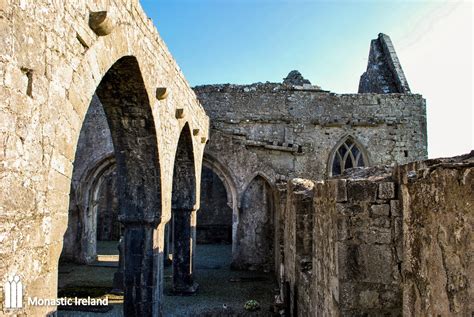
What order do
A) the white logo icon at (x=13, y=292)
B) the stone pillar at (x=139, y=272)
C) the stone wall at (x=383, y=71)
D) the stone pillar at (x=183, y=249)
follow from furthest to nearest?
the stone wall at (x=383, y=71) < the stone pillar at (x=183, y=249) < the stone pillar at (x=139, y=272) < the white logo icon at (x=13, y=292)

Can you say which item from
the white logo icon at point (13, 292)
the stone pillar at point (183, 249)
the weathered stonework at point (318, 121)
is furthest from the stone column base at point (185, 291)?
the white logo icon at point (13, 292)

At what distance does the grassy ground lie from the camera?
831 cm

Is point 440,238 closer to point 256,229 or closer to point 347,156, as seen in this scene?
point 256,229

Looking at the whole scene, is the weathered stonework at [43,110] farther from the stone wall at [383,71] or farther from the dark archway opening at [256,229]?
the stone wall at [383,71]

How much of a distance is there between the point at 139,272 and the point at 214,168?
5.98 meters

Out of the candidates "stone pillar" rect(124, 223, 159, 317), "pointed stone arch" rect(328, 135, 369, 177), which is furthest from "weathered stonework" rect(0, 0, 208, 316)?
"pointed stone arch" rect(328, 135, 369, 177)

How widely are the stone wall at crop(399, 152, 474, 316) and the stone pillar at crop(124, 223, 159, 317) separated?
4664 mm

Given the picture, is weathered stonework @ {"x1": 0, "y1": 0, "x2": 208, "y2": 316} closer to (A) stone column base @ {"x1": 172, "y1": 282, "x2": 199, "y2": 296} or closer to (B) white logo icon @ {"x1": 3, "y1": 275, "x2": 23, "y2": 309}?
(B) white logo icon @ {"x1": 3, "y1": 275, "x2": 23, "y2": 309}

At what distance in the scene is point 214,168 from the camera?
12242 millimetres

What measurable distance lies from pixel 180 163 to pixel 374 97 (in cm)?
786

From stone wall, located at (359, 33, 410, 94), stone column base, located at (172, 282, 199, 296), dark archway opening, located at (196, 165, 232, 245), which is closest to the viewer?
stone column base, located at (172, 282, 199, 296)

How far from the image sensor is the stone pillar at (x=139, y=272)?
21.4 feet

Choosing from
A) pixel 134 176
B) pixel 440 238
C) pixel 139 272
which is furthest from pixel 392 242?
pixel 139 272

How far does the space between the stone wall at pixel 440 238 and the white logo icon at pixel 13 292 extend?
2377 mm
